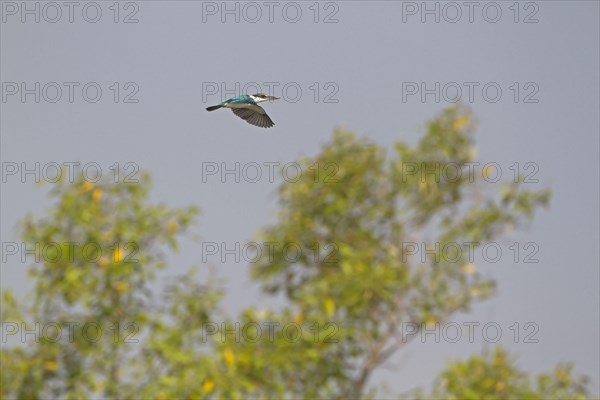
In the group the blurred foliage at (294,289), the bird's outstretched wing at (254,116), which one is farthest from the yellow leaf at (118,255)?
the bird's outstretched wing at (254,116)

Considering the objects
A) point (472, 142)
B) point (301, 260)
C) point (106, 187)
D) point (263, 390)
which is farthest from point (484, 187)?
point (106, 187)

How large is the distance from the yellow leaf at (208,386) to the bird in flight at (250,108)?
43.0 feet

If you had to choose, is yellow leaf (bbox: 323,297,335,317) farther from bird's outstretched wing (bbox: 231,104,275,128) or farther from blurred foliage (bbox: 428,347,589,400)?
bird's outstretched wing (bbox: 231,104,275,128)

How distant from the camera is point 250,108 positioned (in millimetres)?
27828

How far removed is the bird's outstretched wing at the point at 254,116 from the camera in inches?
1099

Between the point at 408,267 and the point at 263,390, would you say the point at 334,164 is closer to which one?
the point at 408,267

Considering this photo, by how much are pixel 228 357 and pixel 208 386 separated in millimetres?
460

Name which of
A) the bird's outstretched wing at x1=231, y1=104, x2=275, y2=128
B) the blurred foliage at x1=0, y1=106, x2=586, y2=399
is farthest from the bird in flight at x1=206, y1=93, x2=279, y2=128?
the blurred foliage at x1=0, y1=106, x2=586, y2=399

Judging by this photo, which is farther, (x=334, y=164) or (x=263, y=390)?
(x=334, y=164)

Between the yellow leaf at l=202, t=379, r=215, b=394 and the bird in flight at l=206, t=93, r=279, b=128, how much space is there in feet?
43.0

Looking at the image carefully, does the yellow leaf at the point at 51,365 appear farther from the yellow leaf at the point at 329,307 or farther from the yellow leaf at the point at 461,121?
the yellow leaf at the point at 461,121

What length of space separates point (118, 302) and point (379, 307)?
3.53m

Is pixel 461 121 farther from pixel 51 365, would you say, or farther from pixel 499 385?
pixel 51 365

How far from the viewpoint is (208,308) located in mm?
15797
